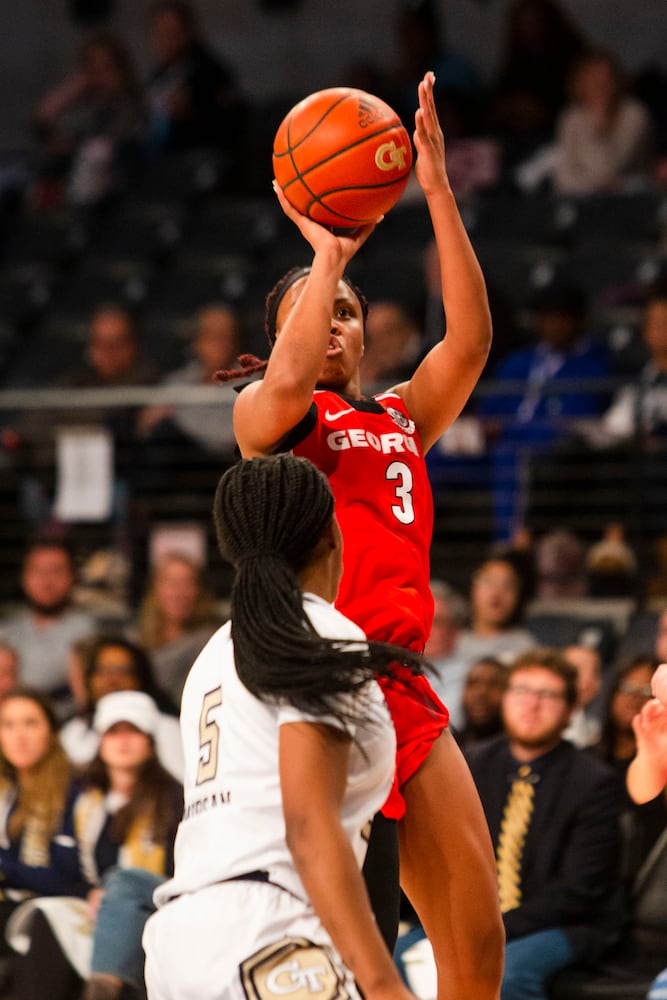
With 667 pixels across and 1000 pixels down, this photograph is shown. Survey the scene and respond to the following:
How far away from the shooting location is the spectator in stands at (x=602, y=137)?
10.0 meters

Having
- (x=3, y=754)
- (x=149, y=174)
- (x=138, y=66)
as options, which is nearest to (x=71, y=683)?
(x=3, y=754)

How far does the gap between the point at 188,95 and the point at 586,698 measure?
637 cm

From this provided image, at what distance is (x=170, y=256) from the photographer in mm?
11031

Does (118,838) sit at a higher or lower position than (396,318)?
lower

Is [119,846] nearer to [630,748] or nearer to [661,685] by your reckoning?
[630,748]

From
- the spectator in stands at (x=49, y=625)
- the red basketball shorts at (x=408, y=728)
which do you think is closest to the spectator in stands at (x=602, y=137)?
the spectator in stands at (x=49, y=625)

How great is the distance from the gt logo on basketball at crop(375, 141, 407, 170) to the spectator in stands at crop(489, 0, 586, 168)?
698 cm

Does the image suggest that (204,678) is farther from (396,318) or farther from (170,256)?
(170,256)

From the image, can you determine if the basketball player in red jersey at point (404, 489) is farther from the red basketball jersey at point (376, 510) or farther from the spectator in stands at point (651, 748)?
the spectator in stands at point (651, 748)

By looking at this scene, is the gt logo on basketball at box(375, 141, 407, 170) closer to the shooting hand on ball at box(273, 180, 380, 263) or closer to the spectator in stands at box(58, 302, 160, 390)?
the shooting hand on ball at box(273, 180, 380, 263)

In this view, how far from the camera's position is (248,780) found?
8.97 feet

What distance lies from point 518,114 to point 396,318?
3094mm

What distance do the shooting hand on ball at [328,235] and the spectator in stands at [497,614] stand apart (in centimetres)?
360

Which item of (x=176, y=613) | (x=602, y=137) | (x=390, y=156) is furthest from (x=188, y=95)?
(x=390, y=156)
